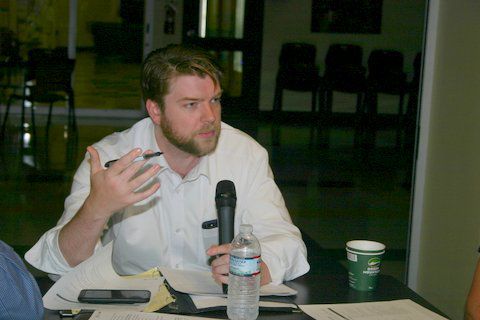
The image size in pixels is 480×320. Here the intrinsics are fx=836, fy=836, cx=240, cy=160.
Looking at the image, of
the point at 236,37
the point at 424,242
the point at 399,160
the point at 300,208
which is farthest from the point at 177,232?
the point at 236,37

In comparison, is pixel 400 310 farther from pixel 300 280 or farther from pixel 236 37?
pixel 236 37

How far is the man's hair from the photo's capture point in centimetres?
260

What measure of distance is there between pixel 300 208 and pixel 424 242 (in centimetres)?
228

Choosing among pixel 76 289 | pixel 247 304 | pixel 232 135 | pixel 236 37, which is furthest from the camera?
pixel 236 37

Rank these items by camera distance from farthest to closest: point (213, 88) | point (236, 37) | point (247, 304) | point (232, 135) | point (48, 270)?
point (236, 37) → point (232, 135) → point (213, 88) → point (48, 270) → point (247, 304)

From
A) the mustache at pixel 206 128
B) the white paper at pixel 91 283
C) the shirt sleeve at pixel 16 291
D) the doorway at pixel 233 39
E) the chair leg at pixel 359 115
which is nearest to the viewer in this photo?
the shirt sleeve at pixel 16 291

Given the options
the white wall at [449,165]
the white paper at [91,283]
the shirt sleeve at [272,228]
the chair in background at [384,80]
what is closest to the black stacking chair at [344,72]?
the chair in background at [384,80]

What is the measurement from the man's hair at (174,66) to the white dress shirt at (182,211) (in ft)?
0.62

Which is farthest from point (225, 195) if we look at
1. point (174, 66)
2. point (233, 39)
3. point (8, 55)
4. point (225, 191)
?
point (8, 55)

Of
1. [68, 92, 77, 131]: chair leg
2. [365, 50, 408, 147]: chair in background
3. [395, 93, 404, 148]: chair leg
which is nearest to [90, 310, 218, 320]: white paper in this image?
[68, 92, 77, 131]: chair leg

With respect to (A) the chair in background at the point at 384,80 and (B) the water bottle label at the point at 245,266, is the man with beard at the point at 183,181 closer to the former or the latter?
(B) the water bottle label at the point at 245,266

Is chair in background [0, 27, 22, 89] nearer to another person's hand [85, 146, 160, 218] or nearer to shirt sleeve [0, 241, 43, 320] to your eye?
another person's hand [85, 146, 160, 218]

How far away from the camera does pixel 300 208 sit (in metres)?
6.49

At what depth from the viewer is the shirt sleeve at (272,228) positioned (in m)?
2.37
